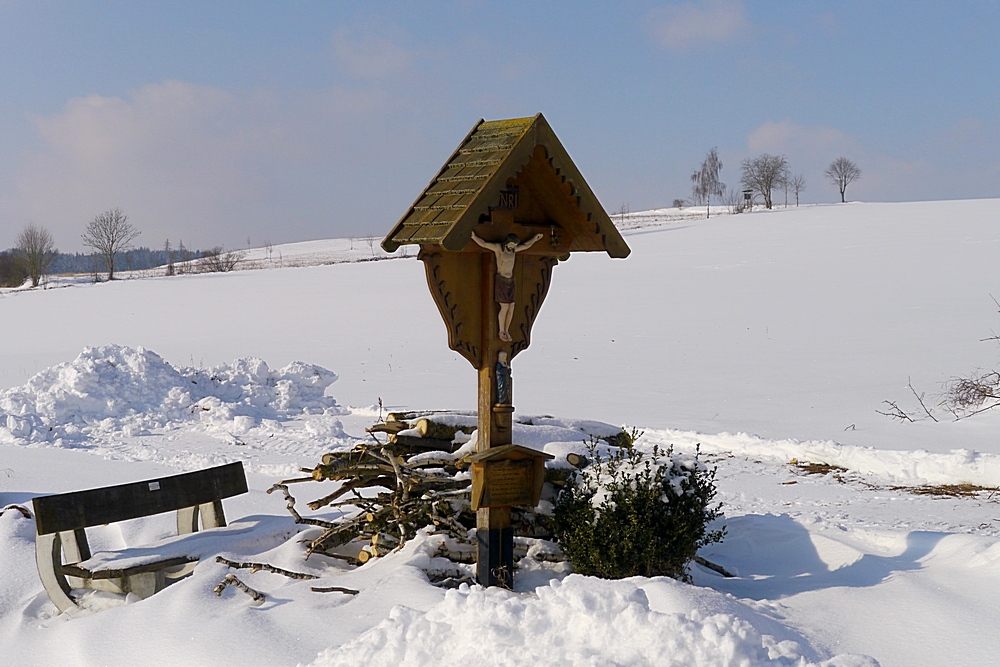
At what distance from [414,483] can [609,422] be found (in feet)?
25.7

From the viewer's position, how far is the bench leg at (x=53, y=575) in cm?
600

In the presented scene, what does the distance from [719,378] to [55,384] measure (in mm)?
12055

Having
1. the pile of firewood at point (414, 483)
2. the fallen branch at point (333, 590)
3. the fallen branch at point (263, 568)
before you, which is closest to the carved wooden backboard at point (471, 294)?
the pile of firewood at point (414, 483)

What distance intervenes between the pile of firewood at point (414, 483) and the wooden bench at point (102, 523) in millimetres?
877

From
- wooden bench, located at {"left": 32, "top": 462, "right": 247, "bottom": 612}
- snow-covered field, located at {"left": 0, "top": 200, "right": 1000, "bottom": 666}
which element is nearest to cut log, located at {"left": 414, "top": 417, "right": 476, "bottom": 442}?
snow-covered field, located at {"left": 0, "top": 200, "right": 1000, "bottom": 666}

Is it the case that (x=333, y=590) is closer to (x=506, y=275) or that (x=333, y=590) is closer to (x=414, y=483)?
(x=414, y=483)

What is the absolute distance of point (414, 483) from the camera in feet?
21.2

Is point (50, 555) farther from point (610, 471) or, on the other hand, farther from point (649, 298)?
point (649, 298)

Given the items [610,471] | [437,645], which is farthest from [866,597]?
[437,645]

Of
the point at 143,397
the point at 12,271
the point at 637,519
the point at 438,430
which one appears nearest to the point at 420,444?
A: the point at 438,430

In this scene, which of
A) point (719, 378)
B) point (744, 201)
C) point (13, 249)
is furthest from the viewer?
point (744, 201)

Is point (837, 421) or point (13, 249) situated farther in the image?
point (13, 249)

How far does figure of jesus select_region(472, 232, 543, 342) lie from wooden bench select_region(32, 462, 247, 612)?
284cm

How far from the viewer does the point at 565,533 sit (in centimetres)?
584
